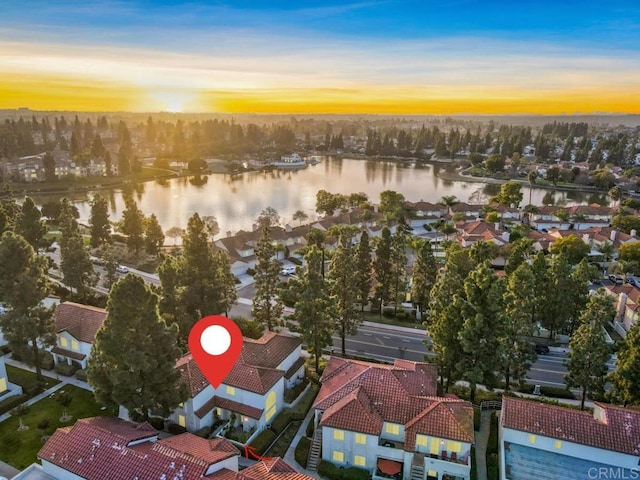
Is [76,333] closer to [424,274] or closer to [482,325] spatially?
[482,325]

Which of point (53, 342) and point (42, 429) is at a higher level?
point (53, 342)

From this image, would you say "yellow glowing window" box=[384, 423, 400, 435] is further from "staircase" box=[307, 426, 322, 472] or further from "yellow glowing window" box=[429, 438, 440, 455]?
"staircase" box=[307, 426, 322, 472]

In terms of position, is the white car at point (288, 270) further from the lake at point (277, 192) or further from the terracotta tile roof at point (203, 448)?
the terracotta tile roof at point (203, 448)

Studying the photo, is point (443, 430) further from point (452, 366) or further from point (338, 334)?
point (338, 334)

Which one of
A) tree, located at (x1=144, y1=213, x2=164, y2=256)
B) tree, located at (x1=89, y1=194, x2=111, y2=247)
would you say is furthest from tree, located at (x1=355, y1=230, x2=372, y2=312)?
tree, located at (x1=89, y1=194, x2=111, y2=247)

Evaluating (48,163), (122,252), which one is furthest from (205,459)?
(48,163)

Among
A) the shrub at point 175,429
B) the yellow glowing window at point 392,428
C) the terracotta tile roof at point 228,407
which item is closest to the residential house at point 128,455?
the terracotta tile roof at point 228,407

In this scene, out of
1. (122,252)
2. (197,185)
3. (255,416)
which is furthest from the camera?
(197,185)
